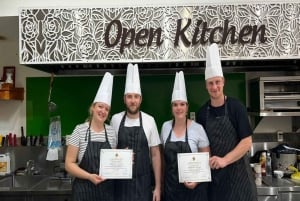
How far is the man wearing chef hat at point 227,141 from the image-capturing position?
1859mm

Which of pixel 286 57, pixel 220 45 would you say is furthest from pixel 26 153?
pixel 286 57

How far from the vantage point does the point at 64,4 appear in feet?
8.31

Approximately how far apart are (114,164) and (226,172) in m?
0.65

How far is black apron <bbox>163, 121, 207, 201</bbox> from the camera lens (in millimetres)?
1874

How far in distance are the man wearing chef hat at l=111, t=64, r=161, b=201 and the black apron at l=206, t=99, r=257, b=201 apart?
1.10ft

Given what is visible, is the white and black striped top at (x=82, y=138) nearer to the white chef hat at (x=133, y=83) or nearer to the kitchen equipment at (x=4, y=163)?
the white chef hat at (x=133, y=83)

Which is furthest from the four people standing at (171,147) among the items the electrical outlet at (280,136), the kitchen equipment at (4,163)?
the kitchen equipment at (4,163)

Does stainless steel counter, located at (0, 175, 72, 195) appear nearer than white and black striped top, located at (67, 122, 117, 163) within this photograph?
No

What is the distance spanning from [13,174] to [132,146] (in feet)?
4.67

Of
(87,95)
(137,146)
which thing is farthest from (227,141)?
(87,95)

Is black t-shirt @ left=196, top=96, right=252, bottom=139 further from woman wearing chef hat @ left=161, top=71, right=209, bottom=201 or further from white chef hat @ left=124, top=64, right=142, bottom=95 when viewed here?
white chef hat @ left=124, top=64, right=142, bottom=95

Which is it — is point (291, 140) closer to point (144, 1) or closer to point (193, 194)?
point (193, 194)

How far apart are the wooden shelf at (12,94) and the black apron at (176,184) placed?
156 centimetres

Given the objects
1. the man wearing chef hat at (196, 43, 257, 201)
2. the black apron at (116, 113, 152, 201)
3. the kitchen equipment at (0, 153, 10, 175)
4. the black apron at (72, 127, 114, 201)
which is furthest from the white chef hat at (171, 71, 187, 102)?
the kitchen equipment at (0, 153, 10, 175)
